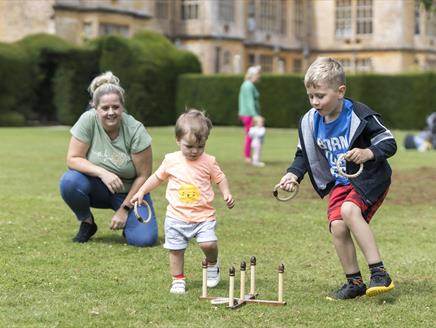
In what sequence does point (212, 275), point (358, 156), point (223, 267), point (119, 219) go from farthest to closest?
point (119, 219) < point (223, 267) < point (212, 275) < point (358, 156)

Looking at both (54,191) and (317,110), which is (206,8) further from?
(317,110)

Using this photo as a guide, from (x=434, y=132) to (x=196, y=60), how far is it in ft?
64.0

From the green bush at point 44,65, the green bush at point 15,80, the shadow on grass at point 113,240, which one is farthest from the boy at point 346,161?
the green bush at point 44,65

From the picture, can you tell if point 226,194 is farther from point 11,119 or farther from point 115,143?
point 11,119

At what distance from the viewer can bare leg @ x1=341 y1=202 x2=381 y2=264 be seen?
595cm

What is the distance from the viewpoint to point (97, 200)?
27.5 feet

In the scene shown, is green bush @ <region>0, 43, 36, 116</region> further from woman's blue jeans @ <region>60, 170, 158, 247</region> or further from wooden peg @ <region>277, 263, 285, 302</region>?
wooden peg @ <region>277, 263, 285, 302</region>

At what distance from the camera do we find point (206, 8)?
5034 cm

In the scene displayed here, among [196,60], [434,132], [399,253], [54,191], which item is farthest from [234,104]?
[399,253]

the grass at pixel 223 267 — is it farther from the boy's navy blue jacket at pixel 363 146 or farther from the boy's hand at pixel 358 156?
the boy's hand at pixel 358 156

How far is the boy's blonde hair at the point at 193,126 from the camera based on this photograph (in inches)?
238

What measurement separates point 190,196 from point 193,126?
501 mm

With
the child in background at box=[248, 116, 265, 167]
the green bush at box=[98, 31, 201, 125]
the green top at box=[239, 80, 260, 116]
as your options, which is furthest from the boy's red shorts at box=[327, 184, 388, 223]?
the green bush at box=[98, 31, 201, 125]

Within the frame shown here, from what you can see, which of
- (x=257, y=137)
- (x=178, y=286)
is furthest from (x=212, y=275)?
(x=257, y=137)
